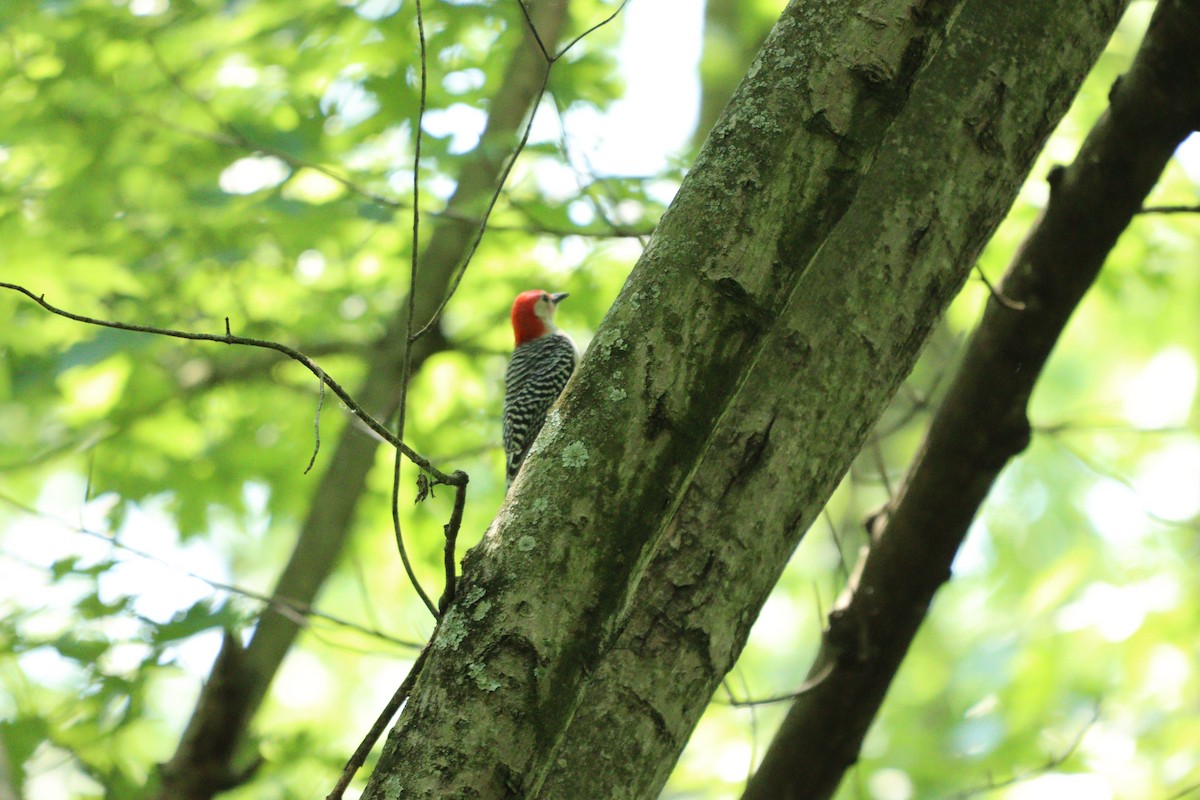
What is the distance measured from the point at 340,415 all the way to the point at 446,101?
1769 millimetres

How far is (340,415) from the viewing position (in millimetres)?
5234

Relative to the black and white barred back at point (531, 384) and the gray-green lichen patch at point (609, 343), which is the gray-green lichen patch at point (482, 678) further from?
the black and white barred back at point (531, 384)

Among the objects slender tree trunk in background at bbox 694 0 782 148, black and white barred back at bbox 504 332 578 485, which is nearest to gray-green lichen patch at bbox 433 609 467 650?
black and white barred back at bbox 504 332 578 485

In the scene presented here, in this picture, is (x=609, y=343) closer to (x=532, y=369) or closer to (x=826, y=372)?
(x=826, y=372)

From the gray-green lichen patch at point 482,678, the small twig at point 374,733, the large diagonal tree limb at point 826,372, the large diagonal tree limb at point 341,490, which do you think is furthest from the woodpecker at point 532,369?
the gray-green lichen patch at point 482,678

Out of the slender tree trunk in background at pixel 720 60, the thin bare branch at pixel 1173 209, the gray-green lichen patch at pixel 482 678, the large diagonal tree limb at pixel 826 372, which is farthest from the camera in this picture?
the slender tree trunk in background at pixel 720 60

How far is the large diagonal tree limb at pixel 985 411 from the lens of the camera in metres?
2.48

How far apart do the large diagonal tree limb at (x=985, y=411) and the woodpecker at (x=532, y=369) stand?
2.12 metres

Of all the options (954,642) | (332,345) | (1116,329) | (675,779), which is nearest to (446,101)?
(332,345)

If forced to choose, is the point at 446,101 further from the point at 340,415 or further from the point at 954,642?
the point at 954,642

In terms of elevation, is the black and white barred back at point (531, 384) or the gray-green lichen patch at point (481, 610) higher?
the black and white barred back at point (531, 384)

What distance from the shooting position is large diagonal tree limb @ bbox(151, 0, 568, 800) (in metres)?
4.17

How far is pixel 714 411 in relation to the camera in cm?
141

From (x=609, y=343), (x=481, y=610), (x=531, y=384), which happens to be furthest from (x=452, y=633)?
(x=531, y=384)
